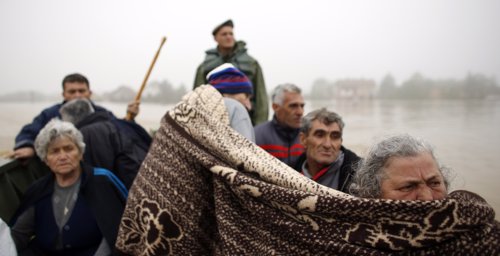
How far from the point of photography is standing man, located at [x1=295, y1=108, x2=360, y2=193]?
7.26 feet

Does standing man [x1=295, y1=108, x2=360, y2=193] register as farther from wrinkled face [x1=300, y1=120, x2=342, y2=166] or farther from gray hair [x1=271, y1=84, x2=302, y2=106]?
gray hair [x1=271, y1=84, x2=302, y2=106]

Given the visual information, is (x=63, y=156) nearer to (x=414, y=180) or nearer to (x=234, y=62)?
(x=414, y=180)

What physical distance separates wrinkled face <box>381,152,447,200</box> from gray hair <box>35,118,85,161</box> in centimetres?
190

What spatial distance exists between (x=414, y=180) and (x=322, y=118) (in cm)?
122

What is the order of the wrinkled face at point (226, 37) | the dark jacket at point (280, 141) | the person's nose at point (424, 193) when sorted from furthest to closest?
the wrinkled face at point (226, 37) < the dark jacket at point (280, 141) < the person's nose at point (424, 193)

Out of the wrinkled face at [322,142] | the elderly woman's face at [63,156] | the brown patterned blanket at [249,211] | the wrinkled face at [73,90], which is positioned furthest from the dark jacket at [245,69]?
the brown patterned blanket at [249,211]

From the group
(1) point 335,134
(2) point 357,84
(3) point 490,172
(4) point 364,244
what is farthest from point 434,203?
(2) point 357,84

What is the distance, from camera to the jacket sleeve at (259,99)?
13.7ft

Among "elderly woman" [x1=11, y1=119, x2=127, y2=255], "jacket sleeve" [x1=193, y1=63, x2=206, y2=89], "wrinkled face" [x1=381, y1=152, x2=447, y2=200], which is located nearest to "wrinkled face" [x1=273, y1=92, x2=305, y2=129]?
"jacket sleeve" [x1=193, y1=63, x2=206, y2=89]

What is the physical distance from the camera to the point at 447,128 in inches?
190

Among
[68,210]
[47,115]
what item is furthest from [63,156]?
[47,115]

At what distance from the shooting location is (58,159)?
232 centimetres

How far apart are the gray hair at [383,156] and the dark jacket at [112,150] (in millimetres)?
1920

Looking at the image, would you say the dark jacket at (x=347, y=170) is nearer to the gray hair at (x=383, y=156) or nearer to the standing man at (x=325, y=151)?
the standing man at (x=325, y=151)
